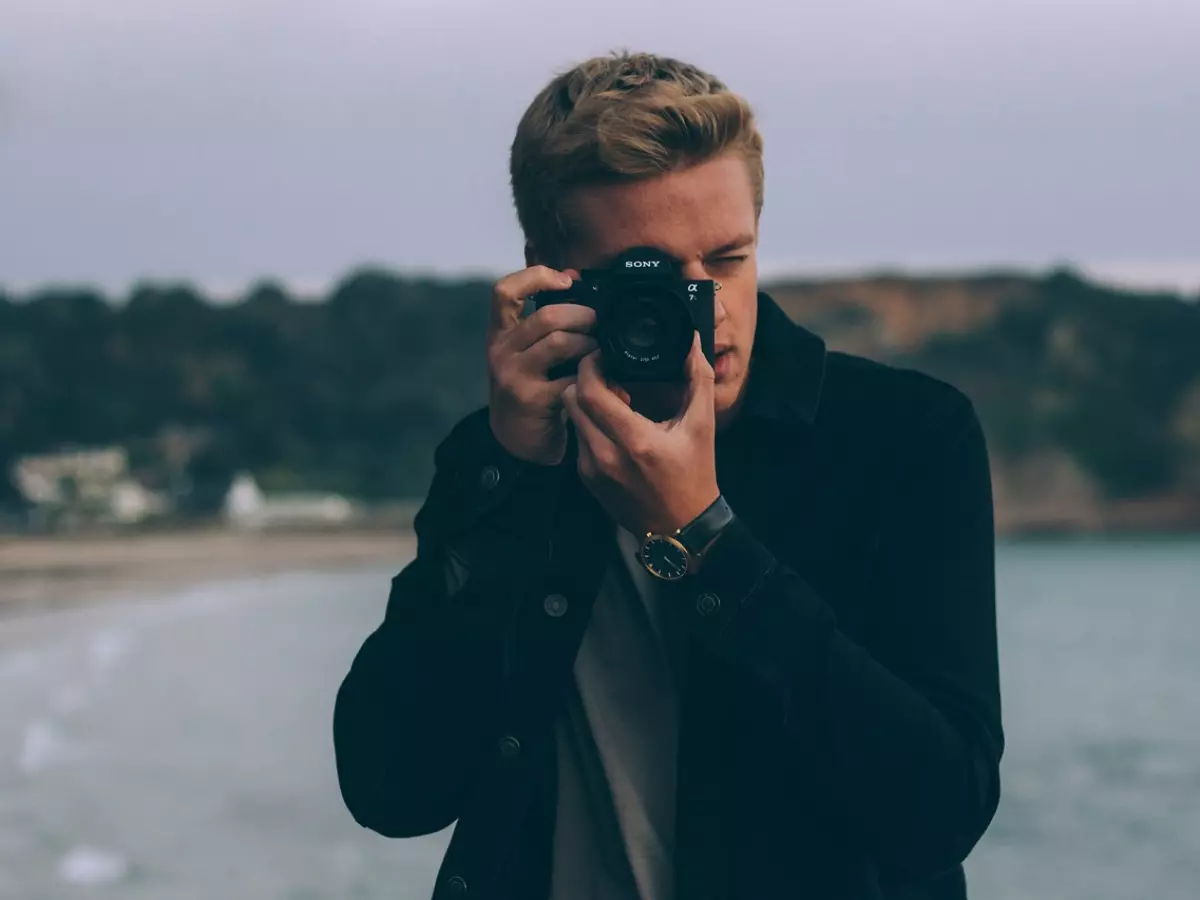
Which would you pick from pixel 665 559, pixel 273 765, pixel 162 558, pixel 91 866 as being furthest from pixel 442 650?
pixel 162 558

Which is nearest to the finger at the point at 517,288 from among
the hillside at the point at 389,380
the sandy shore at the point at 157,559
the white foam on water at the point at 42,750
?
the white foam on water at the point at 42,750

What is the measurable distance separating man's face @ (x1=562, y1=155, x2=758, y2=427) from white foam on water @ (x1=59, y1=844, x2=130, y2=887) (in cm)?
1246

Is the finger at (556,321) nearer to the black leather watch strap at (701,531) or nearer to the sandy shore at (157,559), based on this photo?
the black leather watch strap at (701,531)

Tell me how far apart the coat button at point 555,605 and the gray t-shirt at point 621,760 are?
0.05m

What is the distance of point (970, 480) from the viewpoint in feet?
5.34

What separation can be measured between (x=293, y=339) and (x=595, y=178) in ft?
224

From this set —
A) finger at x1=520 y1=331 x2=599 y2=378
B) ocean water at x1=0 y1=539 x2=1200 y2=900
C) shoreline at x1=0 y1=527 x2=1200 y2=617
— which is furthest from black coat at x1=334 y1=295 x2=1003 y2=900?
shoreline at x1=0 y1=527 x2=1200 y2=617

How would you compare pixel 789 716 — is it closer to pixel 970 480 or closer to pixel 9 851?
pixel 970 480

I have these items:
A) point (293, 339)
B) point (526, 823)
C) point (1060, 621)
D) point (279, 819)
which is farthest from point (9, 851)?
point (293, 339)

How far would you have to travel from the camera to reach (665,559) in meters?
1.56

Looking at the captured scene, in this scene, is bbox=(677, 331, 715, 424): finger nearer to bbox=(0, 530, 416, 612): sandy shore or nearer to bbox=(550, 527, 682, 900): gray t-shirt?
bbox=(550, 527, 682, 900): gray t-shirt

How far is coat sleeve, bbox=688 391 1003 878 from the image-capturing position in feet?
4.97

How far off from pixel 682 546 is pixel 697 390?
0.14 metres

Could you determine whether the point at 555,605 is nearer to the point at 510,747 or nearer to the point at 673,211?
the point at 510,747
